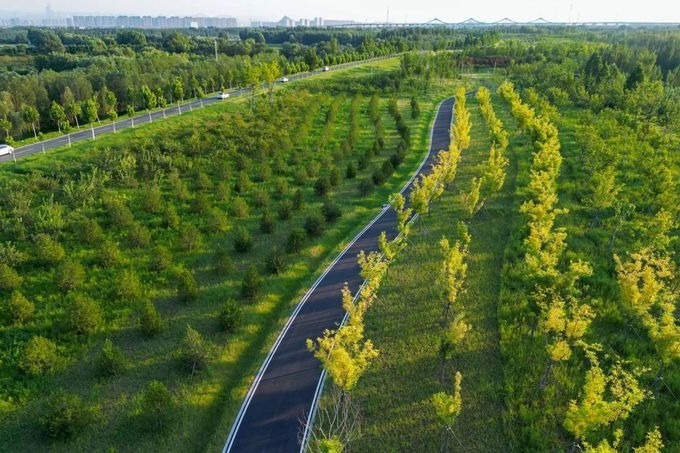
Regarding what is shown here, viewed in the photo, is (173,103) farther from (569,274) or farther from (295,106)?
(569,274)

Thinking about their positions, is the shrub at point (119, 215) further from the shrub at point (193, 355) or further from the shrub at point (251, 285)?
the shrub at point (193, 355)

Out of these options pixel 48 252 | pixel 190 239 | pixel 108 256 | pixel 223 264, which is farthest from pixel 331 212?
pixel 48 252

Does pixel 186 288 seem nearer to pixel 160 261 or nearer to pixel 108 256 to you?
pixel 160 261

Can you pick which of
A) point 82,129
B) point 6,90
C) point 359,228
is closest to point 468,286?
point 359,228

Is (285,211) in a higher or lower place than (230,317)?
higher

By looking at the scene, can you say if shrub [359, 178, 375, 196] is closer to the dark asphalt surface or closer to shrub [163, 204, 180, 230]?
the dark asphalt surface

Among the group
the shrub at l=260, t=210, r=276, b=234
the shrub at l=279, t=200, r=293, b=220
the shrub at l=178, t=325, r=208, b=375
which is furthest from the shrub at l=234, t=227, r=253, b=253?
the shrub at l=178, t=325, r=208, b=375

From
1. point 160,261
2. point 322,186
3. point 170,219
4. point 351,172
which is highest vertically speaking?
point 351,172
